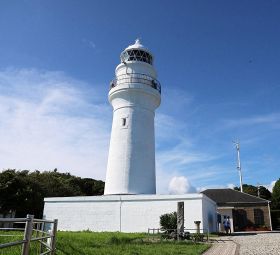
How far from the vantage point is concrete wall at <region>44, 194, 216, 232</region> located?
68.7 ft

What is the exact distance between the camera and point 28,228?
430 centimetres

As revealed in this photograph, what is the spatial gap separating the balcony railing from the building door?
16.8 meters

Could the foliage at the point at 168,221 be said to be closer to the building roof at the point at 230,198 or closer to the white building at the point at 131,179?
the white building at the point at 131,179

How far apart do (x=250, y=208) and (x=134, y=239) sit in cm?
2262

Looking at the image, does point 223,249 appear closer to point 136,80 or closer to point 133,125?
point 133,125

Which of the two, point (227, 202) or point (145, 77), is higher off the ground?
point (145, 77)

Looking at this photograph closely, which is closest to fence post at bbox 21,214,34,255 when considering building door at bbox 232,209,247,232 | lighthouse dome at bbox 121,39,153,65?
lighthouse dome at bbox 121,39,153,65

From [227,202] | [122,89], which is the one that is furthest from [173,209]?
[227,202]

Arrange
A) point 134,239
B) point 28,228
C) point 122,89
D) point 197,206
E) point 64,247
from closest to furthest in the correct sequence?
point 28,228
point 64,247
point 134,239
point 197,206
point 122,89

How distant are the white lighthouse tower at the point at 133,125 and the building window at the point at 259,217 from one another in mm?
15923

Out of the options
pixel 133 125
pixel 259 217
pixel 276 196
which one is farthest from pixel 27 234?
pixel 276 196

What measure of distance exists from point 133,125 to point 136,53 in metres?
5.80

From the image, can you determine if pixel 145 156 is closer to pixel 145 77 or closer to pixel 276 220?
pixel 145 77

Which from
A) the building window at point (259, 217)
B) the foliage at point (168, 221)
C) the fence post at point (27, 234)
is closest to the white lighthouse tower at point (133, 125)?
the foliage at point (168, 221)
